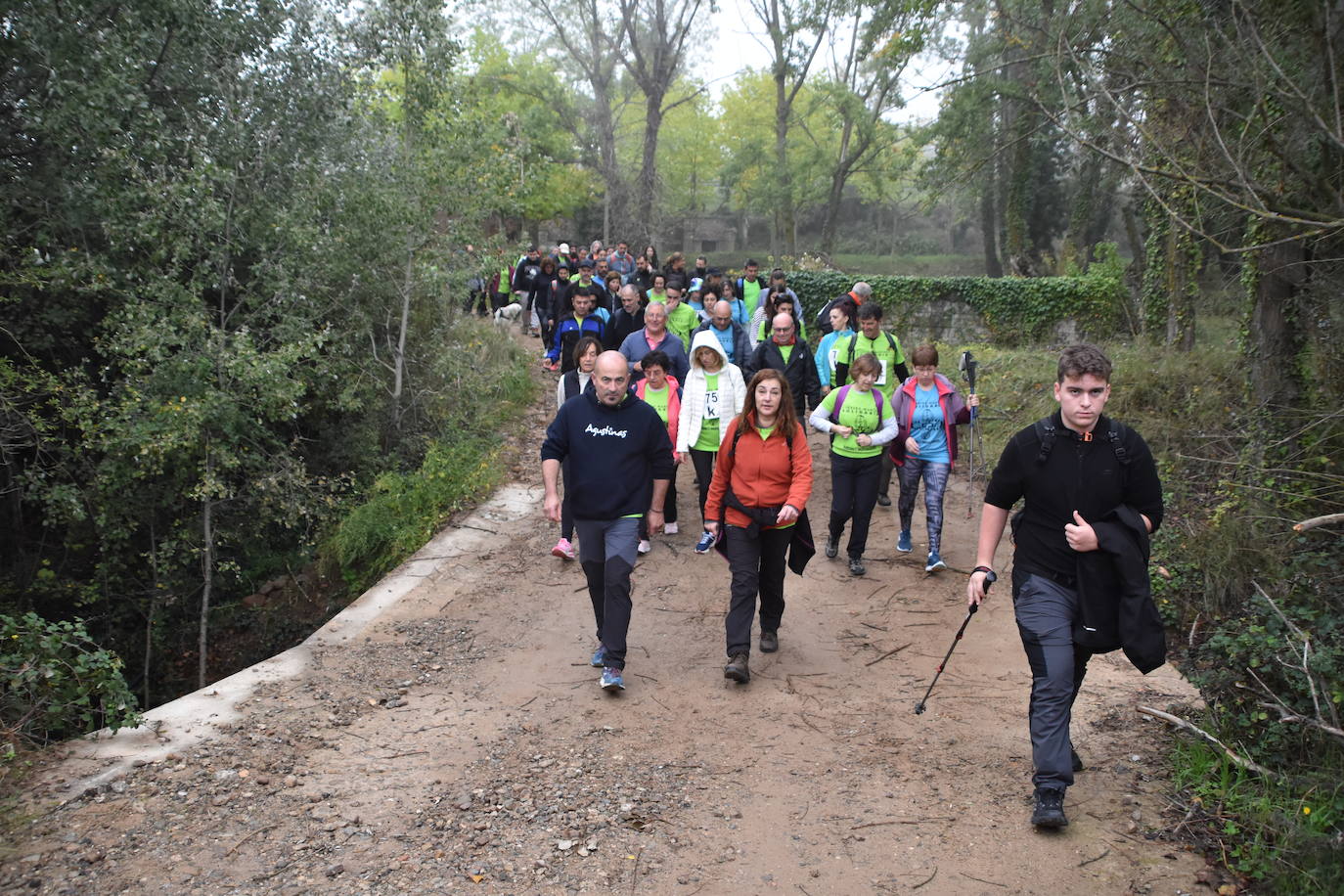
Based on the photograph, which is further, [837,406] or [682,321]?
[682,321]

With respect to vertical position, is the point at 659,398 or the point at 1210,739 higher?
the point at 659,398

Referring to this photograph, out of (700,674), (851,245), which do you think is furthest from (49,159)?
(851,245)

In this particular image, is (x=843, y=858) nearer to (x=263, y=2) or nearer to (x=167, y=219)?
(x=167, y=219)

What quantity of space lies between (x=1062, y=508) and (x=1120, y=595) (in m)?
0.43

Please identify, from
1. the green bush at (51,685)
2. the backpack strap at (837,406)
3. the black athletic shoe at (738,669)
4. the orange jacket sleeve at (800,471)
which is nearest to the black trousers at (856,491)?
the backpack strap at (837,406)

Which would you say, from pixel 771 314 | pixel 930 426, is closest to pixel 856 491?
pixel 930 426

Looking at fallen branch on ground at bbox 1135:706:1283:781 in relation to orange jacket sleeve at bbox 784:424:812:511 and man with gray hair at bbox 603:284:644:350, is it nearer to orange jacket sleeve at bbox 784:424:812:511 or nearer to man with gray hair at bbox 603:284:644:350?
orange jacket sleeve at bbox 784:424:812:511

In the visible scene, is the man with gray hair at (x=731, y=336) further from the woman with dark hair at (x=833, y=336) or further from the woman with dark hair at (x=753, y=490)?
the woman with dark hair at (x=753, y=490)

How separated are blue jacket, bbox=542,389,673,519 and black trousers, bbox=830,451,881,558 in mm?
2410

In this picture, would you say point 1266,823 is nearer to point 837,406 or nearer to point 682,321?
point 837,406

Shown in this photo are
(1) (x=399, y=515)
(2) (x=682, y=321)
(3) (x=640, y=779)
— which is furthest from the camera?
(2) (x=682, y=321)

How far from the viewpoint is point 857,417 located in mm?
7809

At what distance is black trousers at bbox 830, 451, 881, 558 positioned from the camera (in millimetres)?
7895

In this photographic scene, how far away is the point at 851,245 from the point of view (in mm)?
56438
